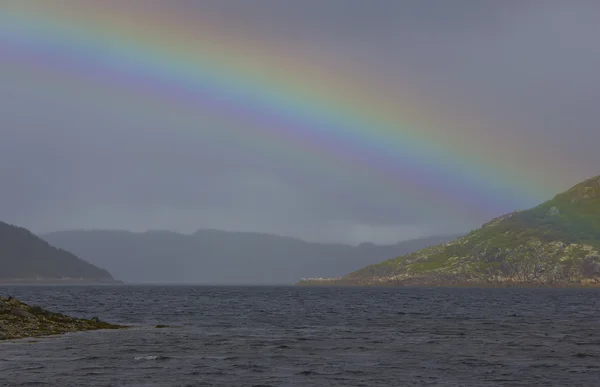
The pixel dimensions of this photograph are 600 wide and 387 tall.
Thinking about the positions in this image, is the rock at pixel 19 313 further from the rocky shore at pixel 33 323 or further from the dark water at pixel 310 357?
the dark water at pixel 310 357

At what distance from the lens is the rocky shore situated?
7163 cm

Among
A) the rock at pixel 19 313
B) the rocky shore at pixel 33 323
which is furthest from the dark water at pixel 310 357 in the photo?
the rock at pixel 19 313

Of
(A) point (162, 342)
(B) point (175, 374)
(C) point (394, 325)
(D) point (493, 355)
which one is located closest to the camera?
(B) point (175, 374)

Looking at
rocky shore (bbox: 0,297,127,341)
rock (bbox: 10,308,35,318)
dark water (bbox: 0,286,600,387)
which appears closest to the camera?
dark water (bbox: 0,286,600,387)

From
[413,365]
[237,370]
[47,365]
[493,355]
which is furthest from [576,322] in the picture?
[47,365]

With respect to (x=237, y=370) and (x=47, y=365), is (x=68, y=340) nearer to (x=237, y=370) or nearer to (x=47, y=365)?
(x=47, y=365)

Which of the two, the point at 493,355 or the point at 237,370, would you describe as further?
the point at 493,355

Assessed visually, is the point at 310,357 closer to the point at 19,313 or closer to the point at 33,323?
the point at 33,323

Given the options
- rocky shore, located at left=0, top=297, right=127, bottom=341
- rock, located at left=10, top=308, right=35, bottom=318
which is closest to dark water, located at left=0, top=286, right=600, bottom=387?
rocky shore, located at left=0, top=297, right=127, bottom=341

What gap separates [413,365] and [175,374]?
1654 cm

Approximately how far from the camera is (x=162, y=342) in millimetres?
68500

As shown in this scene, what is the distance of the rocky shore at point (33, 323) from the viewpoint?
2820 inches

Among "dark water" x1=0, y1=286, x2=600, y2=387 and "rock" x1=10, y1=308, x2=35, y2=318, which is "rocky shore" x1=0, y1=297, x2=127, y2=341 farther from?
"dark water" x1=0, y1=286, x2=600, y2=387

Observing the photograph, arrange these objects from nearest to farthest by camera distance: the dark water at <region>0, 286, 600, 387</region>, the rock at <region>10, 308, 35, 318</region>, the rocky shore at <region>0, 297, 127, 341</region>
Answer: the dark water at <region>0, 286, 600, 387</region>, the rocky shore at <region>0, 297, 127, 341</region>, the rock at <region>10, 308, 35, 318</region>
